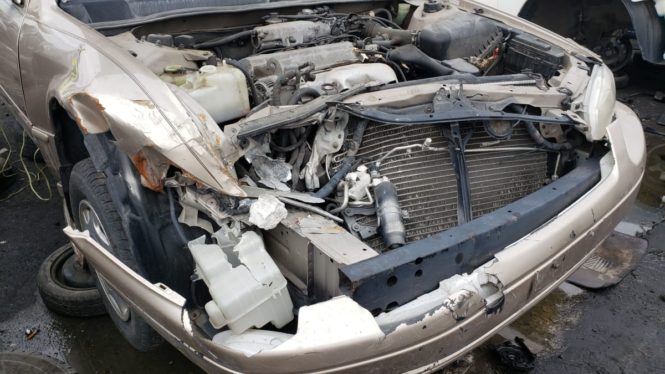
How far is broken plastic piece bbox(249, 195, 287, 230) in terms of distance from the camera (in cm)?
163

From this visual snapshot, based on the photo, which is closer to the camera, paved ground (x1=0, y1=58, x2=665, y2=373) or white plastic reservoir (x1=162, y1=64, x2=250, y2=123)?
white plastic reservoir (x1=162, y1=64, x2=250, y2=123)

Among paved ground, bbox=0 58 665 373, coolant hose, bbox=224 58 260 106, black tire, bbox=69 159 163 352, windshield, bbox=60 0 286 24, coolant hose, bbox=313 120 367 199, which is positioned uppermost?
windshield, bbox=60 0 286 24

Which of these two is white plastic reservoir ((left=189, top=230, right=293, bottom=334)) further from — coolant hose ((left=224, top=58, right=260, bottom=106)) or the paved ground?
the paved ground

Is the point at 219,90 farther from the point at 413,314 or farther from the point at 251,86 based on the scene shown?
the point at 413,314

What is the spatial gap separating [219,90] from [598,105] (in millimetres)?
1663

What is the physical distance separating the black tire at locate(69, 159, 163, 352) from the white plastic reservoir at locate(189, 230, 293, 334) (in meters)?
0.45

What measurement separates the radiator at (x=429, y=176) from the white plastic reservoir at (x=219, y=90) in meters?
0.46

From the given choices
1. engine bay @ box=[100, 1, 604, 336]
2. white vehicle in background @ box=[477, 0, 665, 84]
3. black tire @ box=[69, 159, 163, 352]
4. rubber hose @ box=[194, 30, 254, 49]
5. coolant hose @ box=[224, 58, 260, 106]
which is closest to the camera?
engine bay @ box=[100, 1, 604, 336]

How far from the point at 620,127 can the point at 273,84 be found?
161 centimetres

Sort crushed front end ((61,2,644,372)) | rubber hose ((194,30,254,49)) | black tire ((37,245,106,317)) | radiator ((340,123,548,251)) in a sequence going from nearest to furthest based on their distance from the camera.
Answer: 1. crushed front end ((61,2,644,372))
2. radiator ((340,123,548,251))
3. black tire ((37,245,106,317))
4. rubber hose ((194,30,254,49))

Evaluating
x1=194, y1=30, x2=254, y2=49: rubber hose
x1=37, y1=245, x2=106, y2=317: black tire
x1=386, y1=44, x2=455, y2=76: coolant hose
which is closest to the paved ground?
x1=37, y1=245, x2=106, y2=317: black tire

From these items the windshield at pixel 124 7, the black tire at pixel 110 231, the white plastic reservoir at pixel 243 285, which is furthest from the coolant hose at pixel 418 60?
the black tire at pixel 110 231

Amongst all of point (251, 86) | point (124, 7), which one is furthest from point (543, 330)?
point (124, 7)

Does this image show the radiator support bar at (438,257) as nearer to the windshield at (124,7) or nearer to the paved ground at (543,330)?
the paved ground at (543,330)
